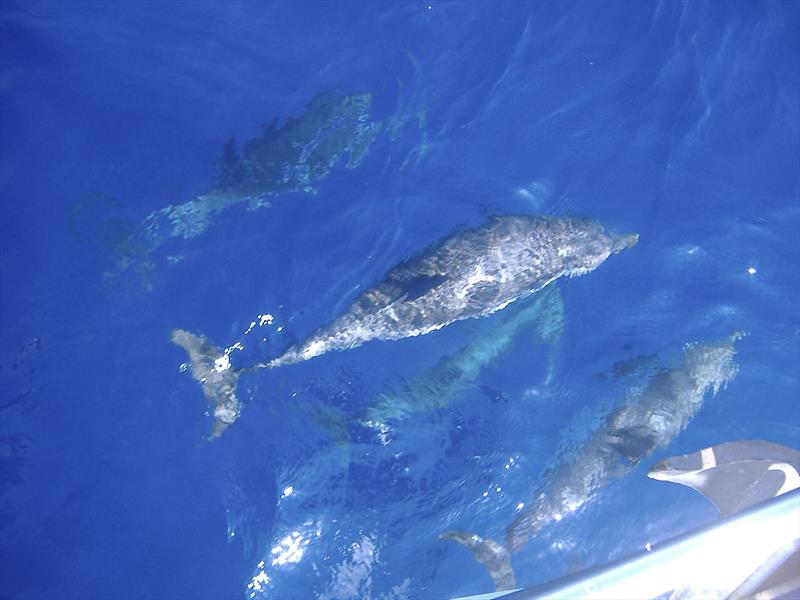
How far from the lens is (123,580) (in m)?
7.35

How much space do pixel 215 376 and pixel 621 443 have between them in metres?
4.68

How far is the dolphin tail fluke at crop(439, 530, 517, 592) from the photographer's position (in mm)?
7691

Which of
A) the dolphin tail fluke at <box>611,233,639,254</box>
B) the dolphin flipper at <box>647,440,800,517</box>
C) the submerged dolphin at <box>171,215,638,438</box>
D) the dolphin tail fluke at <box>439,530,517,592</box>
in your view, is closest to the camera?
the dolphin flipper at <box>647,440,800,517</box>

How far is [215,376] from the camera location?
296 inches

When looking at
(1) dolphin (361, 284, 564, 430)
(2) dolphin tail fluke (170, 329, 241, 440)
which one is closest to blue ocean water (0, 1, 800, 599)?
(1) dolphin (361, 284, 564, 430)

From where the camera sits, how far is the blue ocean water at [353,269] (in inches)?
295

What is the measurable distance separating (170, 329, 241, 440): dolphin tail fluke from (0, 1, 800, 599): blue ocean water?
14cm

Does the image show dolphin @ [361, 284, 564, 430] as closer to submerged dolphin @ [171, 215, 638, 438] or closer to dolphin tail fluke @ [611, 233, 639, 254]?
submerged dolphin @ [171, 215, 638, 438]

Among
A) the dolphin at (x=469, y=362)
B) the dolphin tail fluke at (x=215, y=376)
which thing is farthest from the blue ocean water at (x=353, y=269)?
the dolphin tail fluke at (x=215, y=376)

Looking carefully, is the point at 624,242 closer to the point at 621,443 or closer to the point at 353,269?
the point at 621,443

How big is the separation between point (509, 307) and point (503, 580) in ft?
10.2

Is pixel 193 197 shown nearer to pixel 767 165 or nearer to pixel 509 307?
pixel 509 307

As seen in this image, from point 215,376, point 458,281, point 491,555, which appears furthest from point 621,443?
point 215,376

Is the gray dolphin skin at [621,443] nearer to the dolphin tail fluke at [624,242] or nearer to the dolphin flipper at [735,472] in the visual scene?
the dolphin flipper at [735,472]
